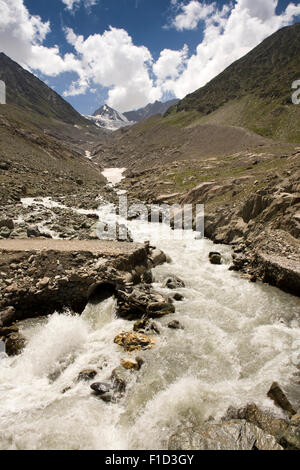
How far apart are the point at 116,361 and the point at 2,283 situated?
7330mm

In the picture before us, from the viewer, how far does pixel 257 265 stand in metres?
18.3

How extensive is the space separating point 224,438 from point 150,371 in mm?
3700

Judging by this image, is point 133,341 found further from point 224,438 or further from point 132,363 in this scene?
point 224,438

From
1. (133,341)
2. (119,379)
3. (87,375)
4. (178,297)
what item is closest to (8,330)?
(87,375)

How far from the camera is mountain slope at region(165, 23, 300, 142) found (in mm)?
94438

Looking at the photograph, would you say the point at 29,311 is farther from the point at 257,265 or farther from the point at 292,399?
the point at 257,265

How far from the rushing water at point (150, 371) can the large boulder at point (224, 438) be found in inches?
25.1

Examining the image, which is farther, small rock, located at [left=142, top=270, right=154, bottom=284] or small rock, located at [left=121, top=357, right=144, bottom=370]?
small rock, located at [left=142, top=270, right=154, bottom=284]

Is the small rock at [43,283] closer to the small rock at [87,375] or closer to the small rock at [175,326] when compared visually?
the small rock at [87,375]

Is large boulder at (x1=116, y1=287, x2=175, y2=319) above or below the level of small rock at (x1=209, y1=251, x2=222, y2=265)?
below

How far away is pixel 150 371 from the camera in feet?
32.7

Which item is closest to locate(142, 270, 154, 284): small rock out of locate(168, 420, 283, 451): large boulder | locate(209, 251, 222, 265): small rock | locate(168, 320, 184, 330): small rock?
locate(168, 320, 184, 330): small rock

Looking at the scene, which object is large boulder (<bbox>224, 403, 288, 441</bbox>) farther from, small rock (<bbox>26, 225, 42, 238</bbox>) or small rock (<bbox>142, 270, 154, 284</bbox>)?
small rock (<bbox>26, 225, 42, 238</bbox>)

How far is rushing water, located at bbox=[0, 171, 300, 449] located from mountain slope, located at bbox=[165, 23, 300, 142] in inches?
3222
